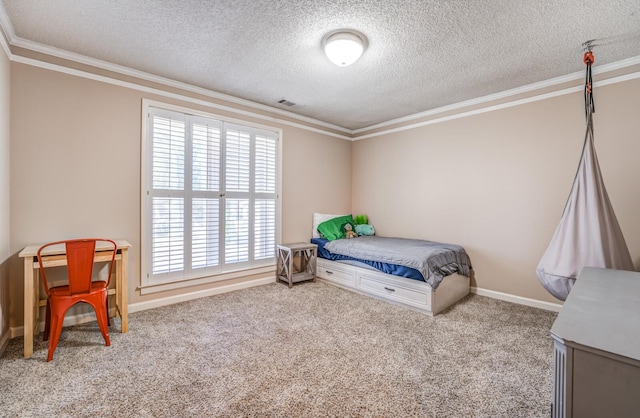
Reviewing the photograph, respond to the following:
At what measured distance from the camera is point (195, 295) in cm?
344

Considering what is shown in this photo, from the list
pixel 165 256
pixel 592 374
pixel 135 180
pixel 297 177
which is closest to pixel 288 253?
pixel 297 177

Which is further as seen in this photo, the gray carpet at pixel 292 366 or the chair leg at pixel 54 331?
the chair leg at pixel 54 331

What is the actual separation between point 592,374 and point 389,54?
2.60m

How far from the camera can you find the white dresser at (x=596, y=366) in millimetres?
768

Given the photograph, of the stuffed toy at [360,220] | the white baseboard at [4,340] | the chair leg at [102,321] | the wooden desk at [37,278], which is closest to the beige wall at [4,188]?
the white baseboard at [4,340]

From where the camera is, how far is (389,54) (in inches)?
102

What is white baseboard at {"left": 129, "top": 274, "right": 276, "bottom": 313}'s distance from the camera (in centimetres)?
306

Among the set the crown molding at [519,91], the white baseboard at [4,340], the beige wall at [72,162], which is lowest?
the white baseboard at [4,340]

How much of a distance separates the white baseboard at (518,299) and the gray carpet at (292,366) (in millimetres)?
143

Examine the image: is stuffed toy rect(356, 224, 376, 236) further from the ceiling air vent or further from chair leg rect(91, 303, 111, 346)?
chair leg rect(91, 303, 111, 346)

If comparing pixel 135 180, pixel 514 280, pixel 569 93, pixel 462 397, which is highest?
pixel 569 93

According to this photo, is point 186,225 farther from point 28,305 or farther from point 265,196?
point 28,305

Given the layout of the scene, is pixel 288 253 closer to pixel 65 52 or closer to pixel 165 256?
pixel 165 256

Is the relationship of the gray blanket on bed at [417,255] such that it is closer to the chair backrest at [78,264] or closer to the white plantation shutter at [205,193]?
the white plantation shutter at [205,193]
